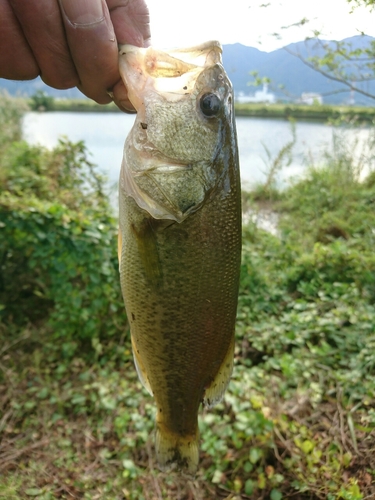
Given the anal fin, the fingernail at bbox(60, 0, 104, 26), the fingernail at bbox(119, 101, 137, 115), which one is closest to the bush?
the anal fin

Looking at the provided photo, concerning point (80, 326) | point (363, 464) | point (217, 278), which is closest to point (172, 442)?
point (217, 278)

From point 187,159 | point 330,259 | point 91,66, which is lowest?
point 330,259

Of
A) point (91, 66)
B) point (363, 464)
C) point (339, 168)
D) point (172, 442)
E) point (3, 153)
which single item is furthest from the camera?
point (339, 168)

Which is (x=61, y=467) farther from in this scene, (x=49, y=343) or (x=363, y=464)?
(x=363, y=464)

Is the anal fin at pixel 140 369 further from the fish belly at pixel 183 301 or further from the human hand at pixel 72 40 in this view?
the human hand at pixel 72 40

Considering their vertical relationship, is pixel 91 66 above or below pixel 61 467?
above

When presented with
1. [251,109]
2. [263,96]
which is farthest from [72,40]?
[251,109]

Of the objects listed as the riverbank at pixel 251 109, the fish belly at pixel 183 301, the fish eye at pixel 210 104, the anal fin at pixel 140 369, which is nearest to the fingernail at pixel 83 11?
the fish eye at pixel 210 104
